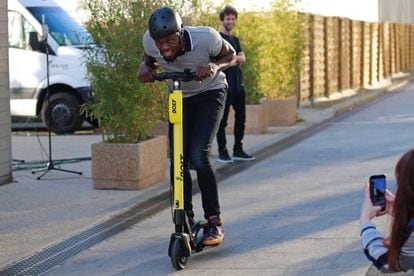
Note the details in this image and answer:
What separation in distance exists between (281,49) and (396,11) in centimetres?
2779

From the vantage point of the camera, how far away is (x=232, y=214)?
30.1 feet

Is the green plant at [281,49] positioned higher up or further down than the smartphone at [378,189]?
higher up

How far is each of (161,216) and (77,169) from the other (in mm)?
3473

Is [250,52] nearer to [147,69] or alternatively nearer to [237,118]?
[237,118]

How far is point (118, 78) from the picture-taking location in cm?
1061

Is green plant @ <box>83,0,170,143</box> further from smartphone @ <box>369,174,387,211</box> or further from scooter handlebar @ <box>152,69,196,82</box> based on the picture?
smartphone @ <box>369,174,387,211</box>

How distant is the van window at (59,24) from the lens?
1809 cm

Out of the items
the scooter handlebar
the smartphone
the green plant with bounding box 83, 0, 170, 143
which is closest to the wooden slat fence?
the green plant with bounding box 83, 0, 170, 143

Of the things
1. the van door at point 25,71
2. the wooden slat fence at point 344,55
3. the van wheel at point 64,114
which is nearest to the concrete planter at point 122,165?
the van wheel at point 64,114

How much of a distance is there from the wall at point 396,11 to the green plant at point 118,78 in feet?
94.5

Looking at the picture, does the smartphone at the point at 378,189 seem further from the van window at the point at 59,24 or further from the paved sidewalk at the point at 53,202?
the van window at the point at 59,24

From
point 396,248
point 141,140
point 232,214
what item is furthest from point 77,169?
point 396,248

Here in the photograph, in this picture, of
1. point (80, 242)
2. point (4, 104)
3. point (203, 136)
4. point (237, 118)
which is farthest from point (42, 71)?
point (203, 136)

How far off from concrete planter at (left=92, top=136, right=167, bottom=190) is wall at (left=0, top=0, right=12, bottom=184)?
3.72 ft
